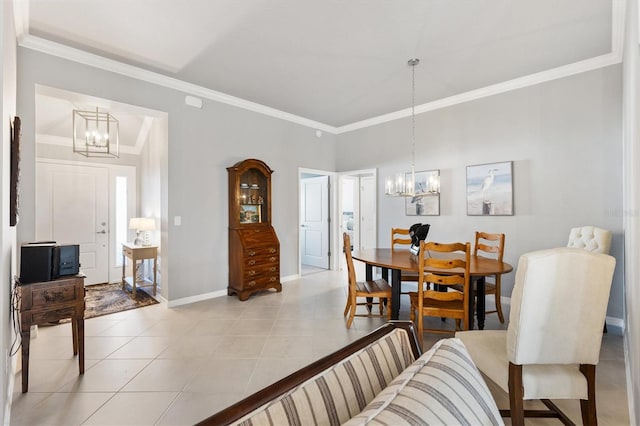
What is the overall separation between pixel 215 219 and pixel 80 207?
2.51 m

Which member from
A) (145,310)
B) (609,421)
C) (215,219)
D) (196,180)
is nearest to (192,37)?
(196,180)

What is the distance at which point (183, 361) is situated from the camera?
249cm

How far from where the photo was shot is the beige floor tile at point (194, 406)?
5.92 feet

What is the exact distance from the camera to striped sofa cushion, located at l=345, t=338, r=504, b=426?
542 millimetres

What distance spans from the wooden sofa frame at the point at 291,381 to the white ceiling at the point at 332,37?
252 centimetres

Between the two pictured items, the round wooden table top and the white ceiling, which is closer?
the white ceiling

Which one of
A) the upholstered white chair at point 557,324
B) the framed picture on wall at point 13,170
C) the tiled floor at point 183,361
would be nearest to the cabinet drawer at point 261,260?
the tiled floor at point 183,361

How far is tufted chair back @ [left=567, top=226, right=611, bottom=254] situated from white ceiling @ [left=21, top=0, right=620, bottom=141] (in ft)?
6.10

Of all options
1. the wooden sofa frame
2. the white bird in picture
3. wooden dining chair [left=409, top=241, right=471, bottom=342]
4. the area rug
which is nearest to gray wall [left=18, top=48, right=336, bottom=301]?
the area rug

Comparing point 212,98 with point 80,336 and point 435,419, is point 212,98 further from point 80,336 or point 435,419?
point 435,419

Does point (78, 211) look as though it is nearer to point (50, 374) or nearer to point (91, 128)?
point (91, 128)

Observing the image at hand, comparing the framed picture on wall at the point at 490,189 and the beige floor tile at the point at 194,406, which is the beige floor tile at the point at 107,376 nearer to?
the beige floor tile at the point at 194,406

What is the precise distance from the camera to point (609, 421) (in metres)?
1.76

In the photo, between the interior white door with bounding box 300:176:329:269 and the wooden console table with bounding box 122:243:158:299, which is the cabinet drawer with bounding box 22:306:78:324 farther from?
the interior white door with bounding box 300:176:329:269
